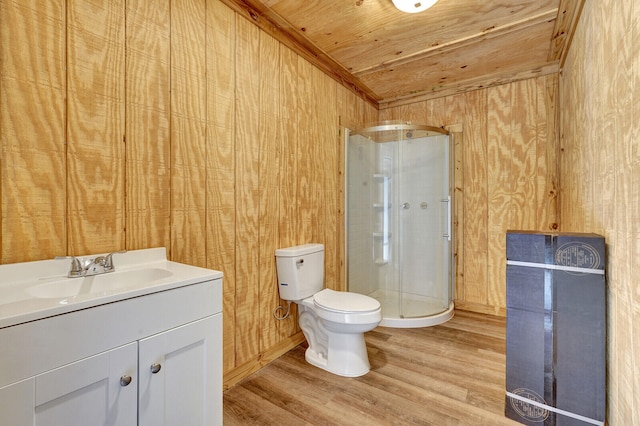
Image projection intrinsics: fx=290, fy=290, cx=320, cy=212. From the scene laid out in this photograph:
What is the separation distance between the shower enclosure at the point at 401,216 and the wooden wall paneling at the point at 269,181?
99cm

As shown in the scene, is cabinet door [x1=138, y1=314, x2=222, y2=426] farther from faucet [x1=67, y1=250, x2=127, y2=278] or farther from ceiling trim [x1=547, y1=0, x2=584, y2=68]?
ceiling trim [x1=547, y1=0, x2=584, y2=68]


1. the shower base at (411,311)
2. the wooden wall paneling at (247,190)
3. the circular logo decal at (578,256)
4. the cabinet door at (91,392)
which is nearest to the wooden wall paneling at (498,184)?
the shower base at (411,311)

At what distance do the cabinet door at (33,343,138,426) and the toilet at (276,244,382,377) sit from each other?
3.88 feet

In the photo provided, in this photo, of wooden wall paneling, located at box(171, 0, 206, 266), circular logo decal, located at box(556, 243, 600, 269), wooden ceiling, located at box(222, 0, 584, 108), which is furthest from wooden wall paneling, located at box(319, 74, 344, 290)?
circular logo decal, located at box(556, 243, 600, 269)

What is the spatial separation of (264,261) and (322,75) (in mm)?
1694

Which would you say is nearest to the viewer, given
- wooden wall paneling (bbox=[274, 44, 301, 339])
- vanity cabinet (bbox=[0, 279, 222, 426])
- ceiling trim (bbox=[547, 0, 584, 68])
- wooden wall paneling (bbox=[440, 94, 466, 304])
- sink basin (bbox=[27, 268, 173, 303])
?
vanity cabinet (bbox=[0, 279, 222, 426])

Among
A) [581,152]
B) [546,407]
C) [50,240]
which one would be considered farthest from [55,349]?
[581,152]

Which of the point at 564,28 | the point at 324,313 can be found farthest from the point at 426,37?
the point at 324,313

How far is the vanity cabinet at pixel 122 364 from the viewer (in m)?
0.72

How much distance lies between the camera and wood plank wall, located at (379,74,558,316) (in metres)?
2.69

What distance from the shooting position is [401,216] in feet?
9.64

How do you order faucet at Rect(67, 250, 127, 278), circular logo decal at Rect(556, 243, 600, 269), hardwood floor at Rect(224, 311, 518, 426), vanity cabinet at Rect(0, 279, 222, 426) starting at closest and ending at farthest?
1. vanity cabinet at Rect(0, 279, 222, 426)
2. faucet at Rect(67, 250, 127, 278)
3. circular logo decal at Rect(556, 243, 600, 269)
4. hardwood floor at Rect(224, 311, 518, 426)

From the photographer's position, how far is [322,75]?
256 cm

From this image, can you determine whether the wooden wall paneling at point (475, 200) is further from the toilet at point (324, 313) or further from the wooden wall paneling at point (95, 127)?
the wooden wall paneling at point (95, 127)
